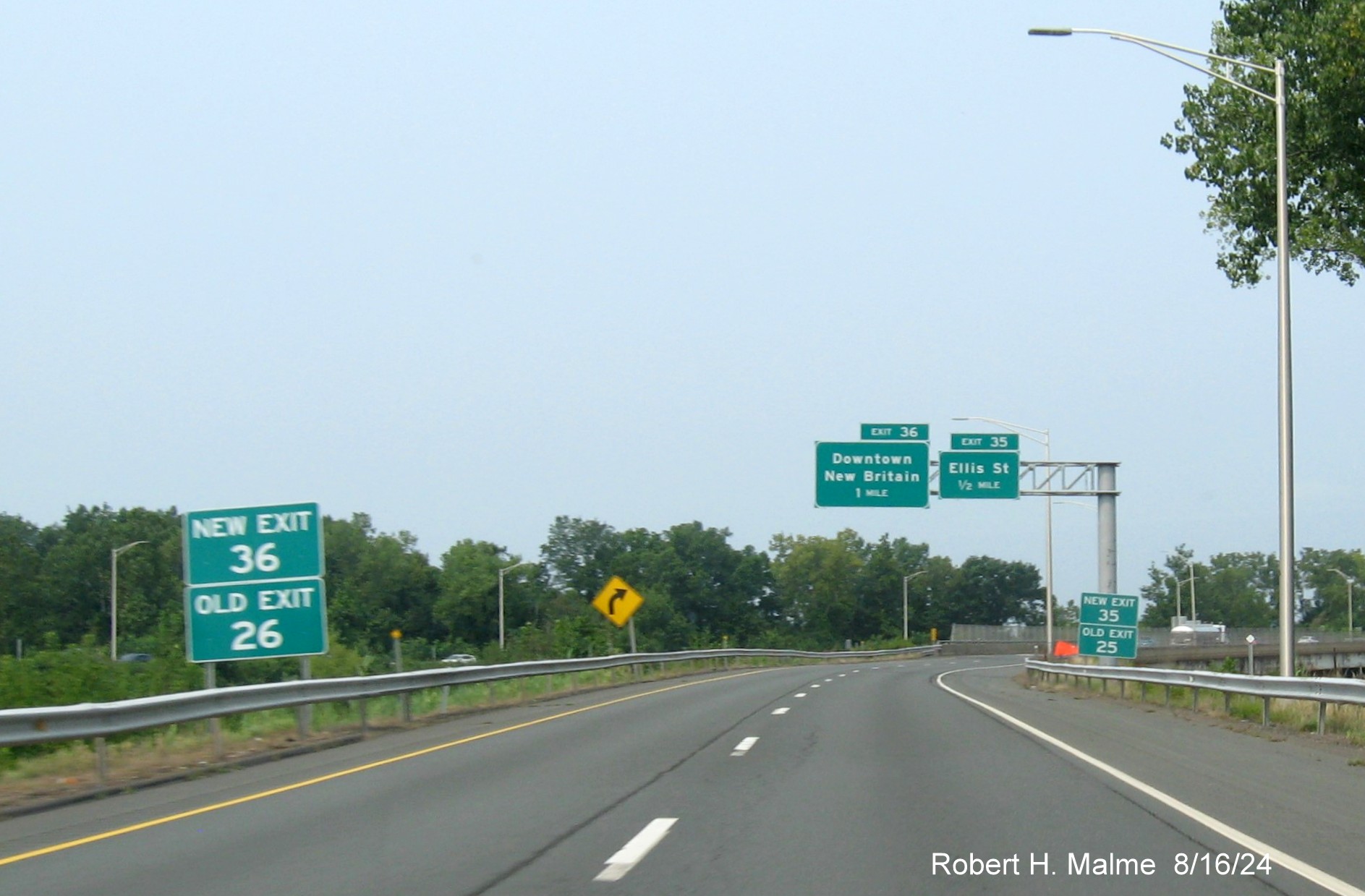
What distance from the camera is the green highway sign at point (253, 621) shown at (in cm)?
1886

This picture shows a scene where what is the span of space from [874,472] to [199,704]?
2610 centimetres

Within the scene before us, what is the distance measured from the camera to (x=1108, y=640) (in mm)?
35812

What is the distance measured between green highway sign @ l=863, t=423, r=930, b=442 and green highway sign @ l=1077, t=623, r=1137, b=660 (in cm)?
696

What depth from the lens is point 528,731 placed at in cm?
1998

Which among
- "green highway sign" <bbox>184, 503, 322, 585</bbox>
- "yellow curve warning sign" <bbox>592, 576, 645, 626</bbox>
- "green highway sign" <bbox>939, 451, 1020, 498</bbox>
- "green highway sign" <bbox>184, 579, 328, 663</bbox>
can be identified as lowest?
"yellow curve warning sign" <bbox>592, 576, 645, 626</bbox>

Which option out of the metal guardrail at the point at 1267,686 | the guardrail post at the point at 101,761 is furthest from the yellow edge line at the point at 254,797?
the metal guardrail at the point at 1267,686

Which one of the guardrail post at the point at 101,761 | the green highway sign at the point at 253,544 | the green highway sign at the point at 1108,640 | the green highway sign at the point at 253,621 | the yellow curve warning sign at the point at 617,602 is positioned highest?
the green highway sign at the point at 253,544

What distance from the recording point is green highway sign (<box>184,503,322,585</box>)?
19.2m

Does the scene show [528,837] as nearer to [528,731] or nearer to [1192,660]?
[528,731]

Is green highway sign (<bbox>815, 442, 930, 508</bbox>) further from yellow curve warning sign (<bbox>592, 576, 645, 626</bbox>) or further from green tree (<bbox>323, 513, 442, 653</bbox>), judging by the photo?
green tree (<bbox>323, 513, 442, 653</bbox>)

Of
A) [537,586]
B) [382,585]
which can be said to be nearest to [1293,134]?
[382,585]

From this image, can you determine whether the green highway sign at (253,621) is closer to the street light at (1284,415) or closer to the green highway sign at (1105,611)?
the street light at (1284,415)

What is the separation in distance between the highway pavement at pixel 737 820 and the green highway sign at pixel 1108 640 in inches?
670

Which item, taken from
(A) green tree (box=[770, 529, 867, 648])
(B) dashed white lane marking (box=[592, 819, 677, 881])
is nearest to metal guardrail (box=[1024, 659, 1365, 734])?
(B) dashed white lane marking (box=[592, 819, 677, 881])
